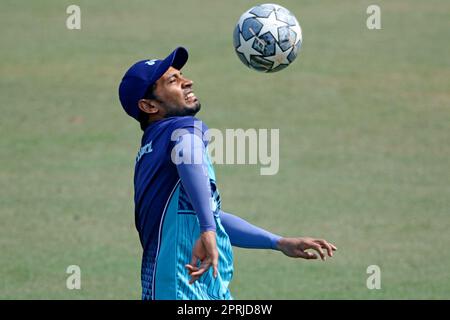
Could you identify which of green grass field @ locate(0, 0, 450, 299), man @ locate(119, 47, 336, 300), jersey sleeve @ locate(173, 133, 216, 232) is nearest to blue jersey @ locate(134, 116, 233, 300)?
man @ locate(119, 47, 336, 300)

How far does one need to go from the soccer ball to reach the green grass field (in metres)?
2.61

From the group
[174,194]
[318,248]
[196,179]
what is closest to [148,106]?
Answer: [174,194]

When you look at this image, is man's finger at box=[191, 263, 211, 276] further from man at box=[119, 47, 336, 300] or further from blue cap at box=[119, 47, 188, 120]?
blue cap at box=[119, 47, 188, 120]

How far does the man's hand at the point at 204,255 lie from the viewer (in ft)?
17.0

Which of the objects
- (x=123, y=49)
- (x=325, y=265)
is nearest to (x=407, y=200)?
(x=325, y=265)

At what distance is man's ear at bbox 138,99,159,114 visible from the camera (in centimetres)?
584

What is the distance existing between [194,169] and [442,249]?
6.51m

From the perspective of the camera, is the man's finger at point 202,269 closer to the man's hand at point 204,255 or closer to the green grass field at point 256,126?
the man's hand at point 204,255

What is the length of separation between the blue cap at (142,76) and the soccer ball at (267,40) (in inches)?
75.1

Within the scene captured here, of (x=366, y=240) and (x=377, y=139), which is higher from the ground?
(x=377, y=139)

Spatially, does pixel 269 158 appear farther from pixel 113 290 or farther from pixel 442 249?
pixel 113 290

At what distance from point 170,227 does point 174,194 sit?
0.16 metres

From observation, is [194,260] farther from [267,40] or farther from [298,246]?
[267,40]

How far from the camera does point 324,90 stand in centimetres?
1930
